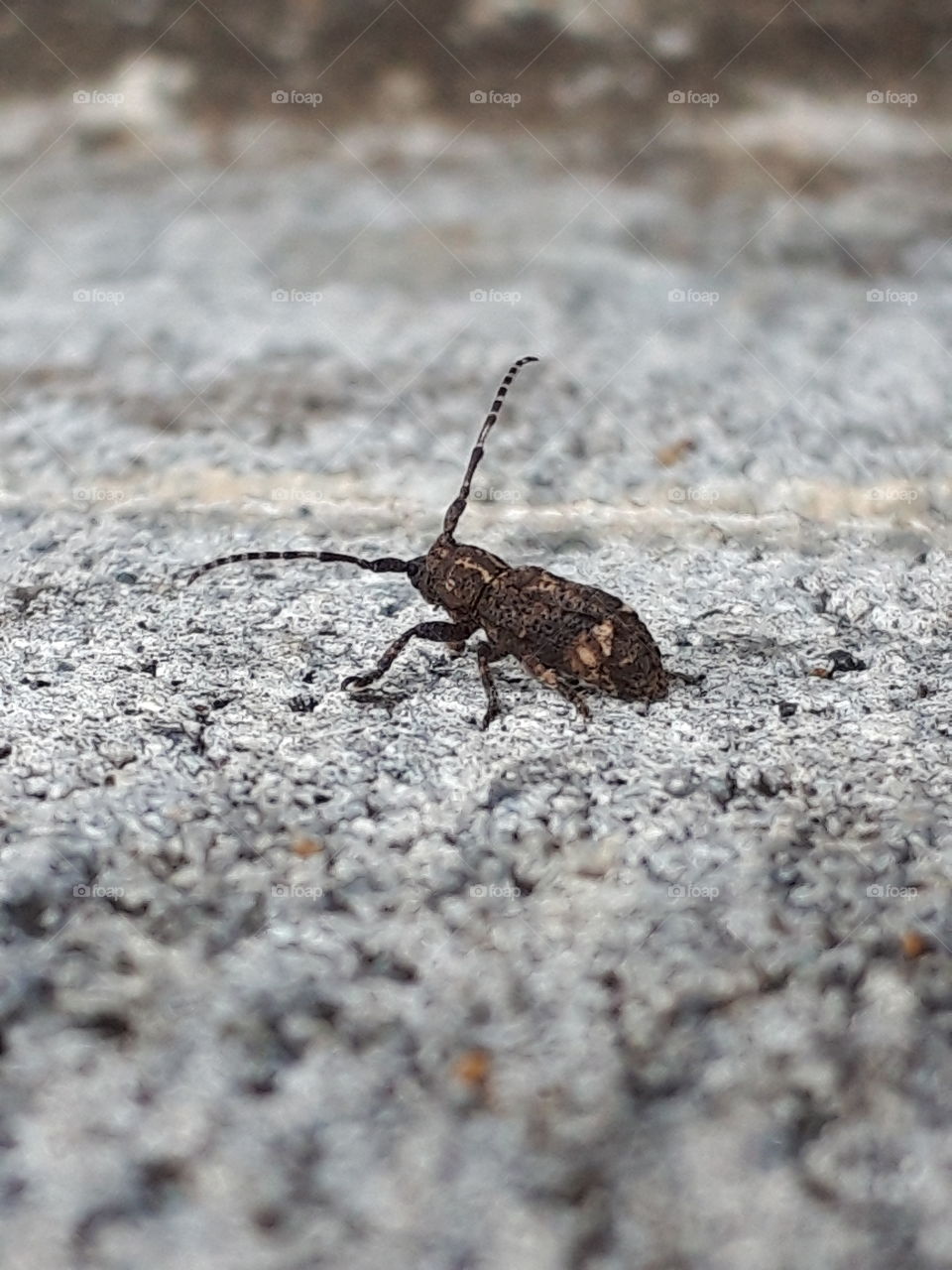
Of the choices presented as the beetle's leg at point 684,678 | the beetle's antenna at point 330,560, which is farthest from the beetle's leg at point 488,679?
the beetle's leg at point 684,678

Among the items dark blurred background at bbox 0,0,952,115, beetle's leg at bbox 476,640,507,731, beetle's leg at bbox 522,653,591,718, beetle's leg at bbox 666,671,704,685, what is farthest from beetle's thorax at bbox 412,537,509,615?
dark blurred background at bbox 0,0,952,115

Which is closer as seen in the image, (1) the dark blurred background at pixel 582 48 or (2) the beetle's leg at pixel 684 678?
(2) the beetle's leg at pixel 684 678

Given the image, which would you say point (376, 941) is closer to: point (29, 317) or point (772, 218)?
point (29, 317)

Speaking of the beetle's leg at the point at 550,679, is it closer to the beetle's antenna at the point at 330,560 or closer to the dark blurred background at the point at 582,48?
the beetle's antenna at the point at 330,560

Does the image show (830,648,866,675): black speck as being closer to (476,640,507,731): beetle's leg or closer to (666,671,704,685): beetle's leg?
(666,671,704,685): beetle's leg

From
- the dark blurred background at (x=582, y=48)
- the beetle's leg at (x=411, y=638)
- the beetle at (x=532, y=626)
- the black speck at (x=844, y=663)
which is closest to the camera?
the beetle at (x=532, y=626)

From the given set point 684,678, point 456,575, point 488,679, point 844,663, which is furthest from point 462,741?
point 844,663

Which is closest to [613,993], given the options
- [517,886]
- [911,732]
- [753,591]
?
[517,886]
